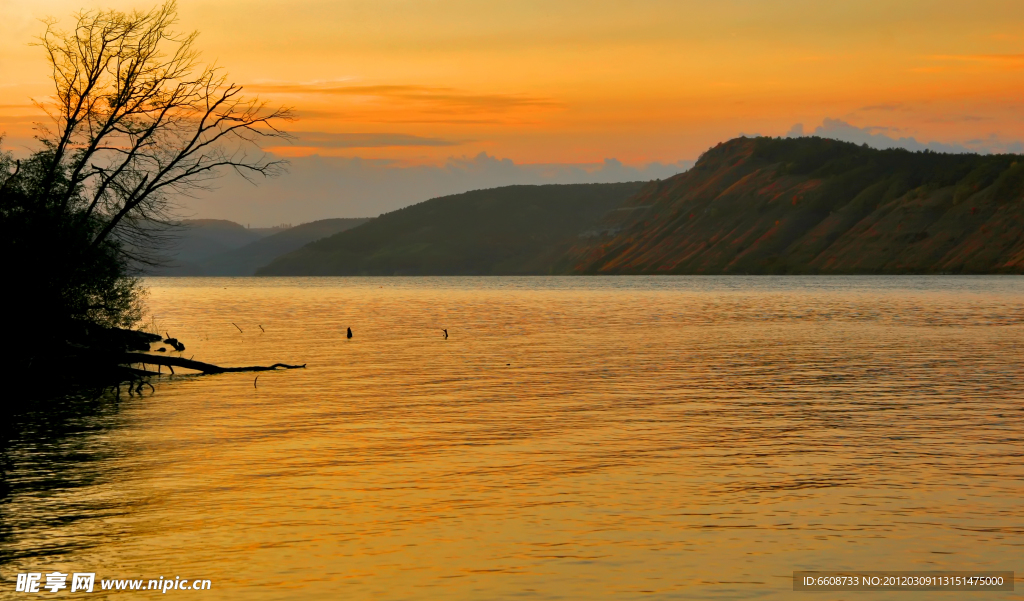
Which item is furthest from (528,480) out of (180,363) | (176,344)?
(176,344)

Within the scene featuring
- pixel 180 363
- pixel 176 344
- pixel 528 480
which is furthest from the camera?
pixel 176 344

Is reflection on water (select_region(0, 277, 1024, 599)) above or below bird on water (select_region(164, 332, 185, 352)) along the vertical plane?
below

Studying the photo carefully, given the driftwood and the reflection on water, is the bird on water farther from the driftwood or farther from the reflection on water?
the reflection on water

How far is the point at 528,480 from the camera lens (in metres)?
21.7

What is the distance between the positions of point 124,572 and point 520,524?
6330 millimetres

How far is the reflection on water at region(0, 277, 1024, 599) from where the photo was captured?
1562 cm

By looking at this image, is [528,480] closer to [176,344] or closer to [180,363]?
[180,363]

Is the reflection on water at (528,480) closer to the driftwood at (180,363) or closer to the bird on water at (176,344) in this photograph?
the driftwood at (180,363)

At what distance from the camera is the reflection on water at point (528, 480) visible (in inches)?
615

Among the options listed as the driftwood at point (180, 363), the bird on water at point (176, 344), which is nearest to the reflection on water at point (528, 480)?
the driftwood at point (180, 363)

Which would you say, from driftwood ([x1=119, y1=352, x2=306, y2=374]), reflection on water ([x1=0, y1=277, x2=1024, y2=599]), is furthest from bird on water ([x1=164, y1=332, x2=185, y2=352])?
reflection on water ([x1=0, y1=277, x2=1024, y2=599])

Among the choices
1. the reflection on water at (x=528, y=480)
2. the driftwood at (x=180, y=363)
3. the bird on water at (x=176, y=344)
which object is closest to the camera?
the reflection on water at (x=528, y=480)

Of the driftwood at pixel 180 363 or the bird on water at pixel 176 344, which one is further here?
the bird on water at pixel 176 344

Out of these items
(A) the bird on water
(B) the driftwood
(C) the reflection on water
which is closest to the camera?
(C) the reflection on water
